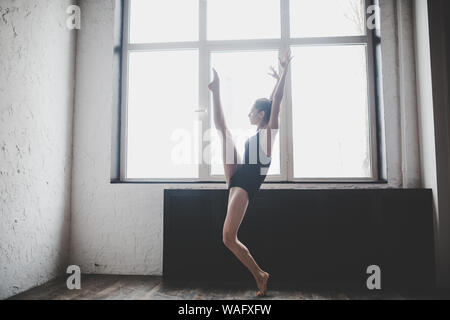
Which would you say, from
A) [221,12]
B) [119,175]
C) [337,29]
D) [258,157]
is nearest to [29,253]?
[119,175]

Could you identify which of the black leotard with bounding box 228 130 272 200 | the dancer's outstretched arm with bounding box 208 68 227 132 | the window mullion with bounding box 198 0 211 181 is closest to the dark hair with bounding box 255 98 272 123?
the black leotard with bounding box 228 130 272 200

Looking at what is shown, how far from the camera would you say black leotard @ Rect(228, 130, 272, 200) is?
2.32m

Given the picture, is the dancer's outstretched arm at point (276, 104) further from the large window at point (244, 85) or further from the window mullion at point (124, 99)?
the window mullion at point (124, 99)

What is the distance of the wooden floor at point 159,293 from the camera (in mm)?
2242

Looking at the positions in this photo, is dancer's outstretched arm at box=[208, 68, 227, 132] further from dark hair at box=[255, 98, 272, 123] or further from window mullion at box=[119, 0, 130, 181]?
window mullion at box=[119, 0, 130, 181]

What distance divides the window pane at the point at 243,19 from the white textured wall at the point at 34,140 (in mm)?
1504

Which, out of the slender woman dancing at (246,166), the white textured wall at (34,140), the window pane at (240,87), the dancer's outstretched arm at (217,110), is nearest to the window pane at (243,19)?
the window pane at (240,87)

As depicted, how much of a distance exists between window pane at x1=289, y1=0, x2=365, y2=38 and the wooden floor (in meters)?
2.55

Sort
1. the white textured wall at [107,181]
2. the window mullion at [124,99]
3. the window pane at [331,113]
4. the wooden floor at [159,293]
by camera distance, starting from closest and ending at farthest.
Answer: the wooden floor at [159,293]
the white textured wall at [107,181]
the window pane at [331,113]
the window mullion at [124,99]

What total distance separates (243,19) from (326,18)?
0.90m

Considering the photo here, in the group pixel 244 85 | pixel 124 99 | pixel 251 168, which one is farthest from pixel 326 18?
pixel 124 99

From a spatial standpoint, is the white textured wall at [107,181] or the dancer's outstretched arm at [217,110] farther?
the white textured wall at [107,181]

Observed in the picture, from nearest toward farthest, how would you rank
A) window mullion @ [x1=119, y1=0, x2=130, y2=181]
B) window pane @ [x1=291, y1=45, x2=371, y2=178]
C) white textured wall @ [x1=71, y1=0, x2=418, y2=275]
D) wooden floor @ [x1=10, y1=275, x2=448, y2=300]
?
1. wooden floor @ [x1=10, y1=275, x2=448, y2=300]
2. white textured wall @ [x1=71, y1=0, x2=418, y2=275]
3. window pane @ [x1=291, y1=45, x2=371, y2=178]
4. window mullion @ [x1=119, y1=0, x2=130, y2=181]
